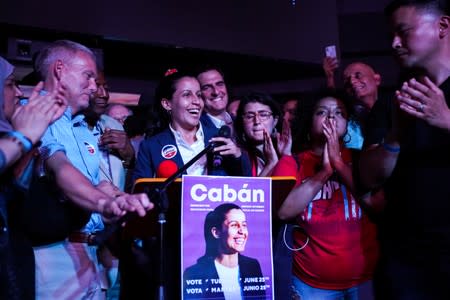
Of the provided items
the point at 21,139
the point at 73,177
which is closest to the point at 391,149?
the point at 73,177

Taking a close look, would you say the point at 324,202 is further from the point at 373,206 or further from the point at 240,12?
Result: the point at 240,12

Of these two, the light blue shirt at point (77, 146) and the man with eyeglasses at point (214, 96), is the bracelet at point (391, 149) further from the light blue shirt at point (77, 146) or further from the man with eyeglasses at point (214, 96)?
the man with eyeglasses at point (214, 96)

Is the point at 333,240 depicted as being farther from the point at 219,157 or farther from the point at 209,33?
the point at 209,33

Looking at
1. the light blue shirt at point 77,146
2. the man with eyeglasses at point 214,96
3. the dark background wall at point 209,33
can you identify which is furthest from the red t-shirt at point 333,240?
the dark background wall at point 209,33

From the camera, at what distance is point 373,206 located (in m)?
2.71

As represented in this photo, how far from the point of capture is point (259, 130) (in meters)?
3.44

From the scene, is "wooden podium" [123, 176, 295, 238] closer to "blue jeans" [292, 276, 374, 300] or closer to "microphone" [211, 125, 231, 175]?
"microphone" [211, 125, 231, 175]

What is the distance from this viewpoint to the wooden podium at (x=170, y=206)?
2.33m

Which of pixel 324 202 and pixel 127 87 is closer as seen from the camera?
pixel 324 202

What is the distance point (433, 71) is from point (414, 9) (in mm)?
288

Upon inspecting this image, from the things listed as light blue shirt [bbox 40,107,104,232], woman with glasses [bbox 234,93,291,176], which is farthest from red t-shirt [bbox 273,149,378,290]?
light blue shirt [bbox 40,107,104,232]

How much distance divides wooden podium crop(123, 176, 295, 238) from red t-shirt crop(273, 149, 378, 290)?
47 cm

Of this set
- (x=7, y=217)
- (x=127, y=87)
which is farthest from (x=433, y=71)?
(x=127, y=87)

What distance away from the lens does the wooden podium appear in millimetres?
2326
